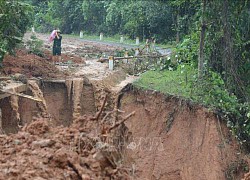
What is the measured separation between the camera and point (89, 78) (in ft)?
62.7

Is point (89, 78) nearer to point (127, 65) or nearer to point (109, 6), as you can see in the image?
point (127, 65)

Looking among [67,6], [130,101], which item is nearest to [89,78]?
[130,101]

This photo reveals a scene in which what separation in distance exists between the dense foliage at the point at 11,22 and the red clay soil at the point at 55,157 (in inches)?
316

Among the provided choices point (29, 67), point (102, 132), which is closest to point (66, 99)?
point (29, 67)

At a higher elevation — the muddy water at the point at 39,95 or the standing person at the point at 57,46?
the standing person at the point at 57,46

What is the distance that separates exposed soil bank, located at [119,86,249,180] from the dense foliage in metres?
4.68

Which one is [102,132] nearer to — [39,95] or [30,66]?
[39,95]

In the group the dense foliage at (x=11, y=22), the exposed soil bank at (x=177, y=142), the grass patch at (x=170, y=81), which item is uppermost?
the dense foliage at (x=11, y=22)

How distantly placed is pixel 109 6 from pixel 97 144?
27.0m

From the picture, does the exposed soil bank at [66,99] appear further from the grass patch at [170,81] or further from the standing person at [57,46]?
the standing person at [57,46]

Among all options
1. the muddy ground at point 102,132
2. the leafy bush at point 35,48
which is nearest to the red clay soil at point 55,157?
the muddy ground at point 102,132

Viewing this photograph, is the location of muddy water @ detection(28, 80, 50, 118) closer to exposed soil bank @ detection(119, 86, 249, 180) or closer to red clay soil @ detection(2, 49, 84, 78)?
red clay soil @ detection(2, 49, 84, 78)

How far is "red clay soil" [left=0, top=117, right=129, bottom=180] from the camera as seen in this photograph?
8.16m

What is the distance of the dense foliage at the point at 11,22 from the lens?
17.7 metres
